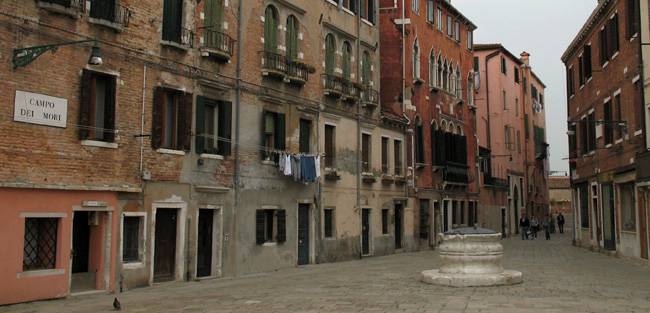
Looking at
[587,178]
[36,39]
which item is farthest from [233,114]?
[587,178]

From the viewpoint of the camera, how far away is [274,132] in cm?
2175

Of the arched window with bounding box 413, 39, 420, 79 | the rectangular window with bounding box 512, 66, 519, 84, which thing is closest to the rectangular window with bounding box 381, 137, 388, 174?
the arched window with bounding box 413, 39, 420, 79

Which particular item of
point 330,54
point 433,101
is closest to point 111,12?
point 330,54

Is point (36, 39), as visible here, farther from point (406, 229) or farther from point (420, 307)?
point (406, 229)

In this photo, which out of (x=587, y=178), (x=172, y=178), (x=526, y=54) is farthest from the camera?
(x=526, y=54)

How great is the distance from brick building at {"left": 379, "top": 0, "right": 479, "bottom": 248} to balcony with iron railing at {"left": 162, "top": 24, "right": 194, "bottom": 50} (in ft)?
47.8

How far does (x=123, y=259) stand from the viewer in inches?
Answer: 631

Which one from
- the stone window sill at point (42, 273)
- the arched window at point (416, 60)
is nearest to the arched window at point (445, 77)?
the arched window at point (416, 60)

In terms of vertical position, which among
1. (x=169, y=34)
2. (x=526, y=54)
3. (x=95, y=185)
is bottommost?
(x=95, y=185)

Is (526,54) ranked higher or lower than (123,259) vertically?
higher

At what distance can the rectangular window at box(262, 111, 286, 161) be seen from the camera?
847 inches

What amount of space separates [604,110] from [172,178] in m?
18.3

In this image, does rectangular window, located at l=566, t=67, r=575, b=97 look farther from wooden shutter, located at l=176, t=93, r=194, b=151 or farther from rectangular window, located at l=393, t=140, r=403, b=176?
wooden shutter, located at l=176, t=93, r=194, b=151

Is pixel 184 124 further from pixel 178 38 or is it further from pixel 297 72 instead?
pixel 297 72
